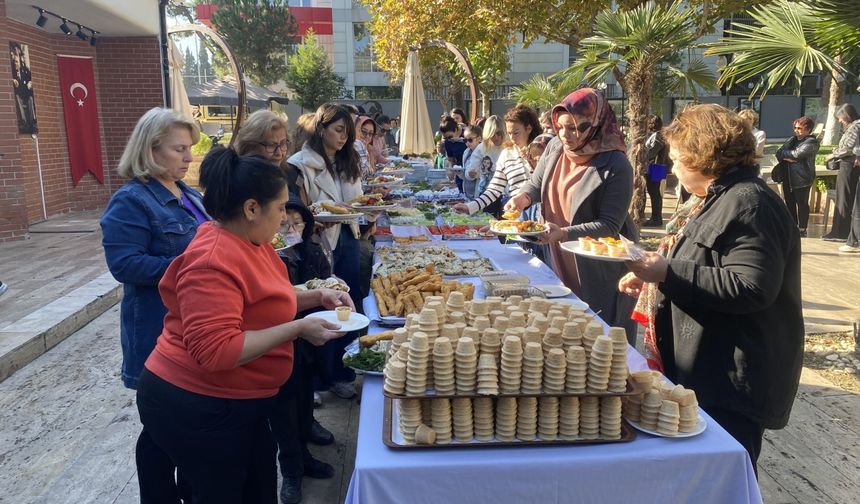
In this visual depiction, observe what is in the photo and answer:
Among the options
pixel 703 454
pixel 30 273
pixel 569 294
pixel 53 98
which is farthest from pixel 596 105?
pixel 53 98

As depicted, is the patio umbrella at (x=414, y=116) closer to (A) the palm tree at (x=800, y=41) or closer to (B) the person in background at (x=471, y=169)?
(B) the person in background at (x=471, y=169)

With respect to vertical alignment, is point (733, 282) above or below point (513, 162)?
below

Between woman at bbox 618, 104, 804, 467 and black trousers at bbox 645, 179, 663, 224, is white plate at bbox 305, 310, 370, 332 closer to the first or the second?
woman at bbox 618, 104, 804, 467

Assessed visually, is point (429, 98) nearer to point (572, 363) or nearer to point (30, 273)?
point (30, 273)

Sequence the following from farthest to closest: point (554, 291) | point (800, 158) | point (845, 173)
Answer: point (800, 158), point (845, 173), point (554, 291)

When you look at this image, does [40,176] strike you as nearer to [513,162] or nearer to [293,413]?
[513,162]

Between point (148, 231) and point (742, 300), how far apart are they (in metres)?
2.29

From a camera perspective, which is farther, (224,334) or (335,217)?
(335,217)

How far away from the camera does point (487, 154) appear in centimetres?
748

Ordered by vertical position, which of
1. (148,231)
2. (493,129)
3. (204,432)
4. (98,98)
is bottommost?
(204,432)

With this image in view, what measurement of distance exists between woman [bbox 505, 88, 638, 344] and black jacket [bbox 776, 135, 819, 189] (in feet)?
24.1

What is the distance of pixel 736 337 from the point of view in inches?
83.9

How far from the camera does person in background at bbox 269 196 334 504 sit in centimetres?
301

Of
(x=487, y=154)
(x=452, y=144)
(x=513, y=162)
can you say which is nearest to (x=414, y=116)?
(x=452, y=144)
